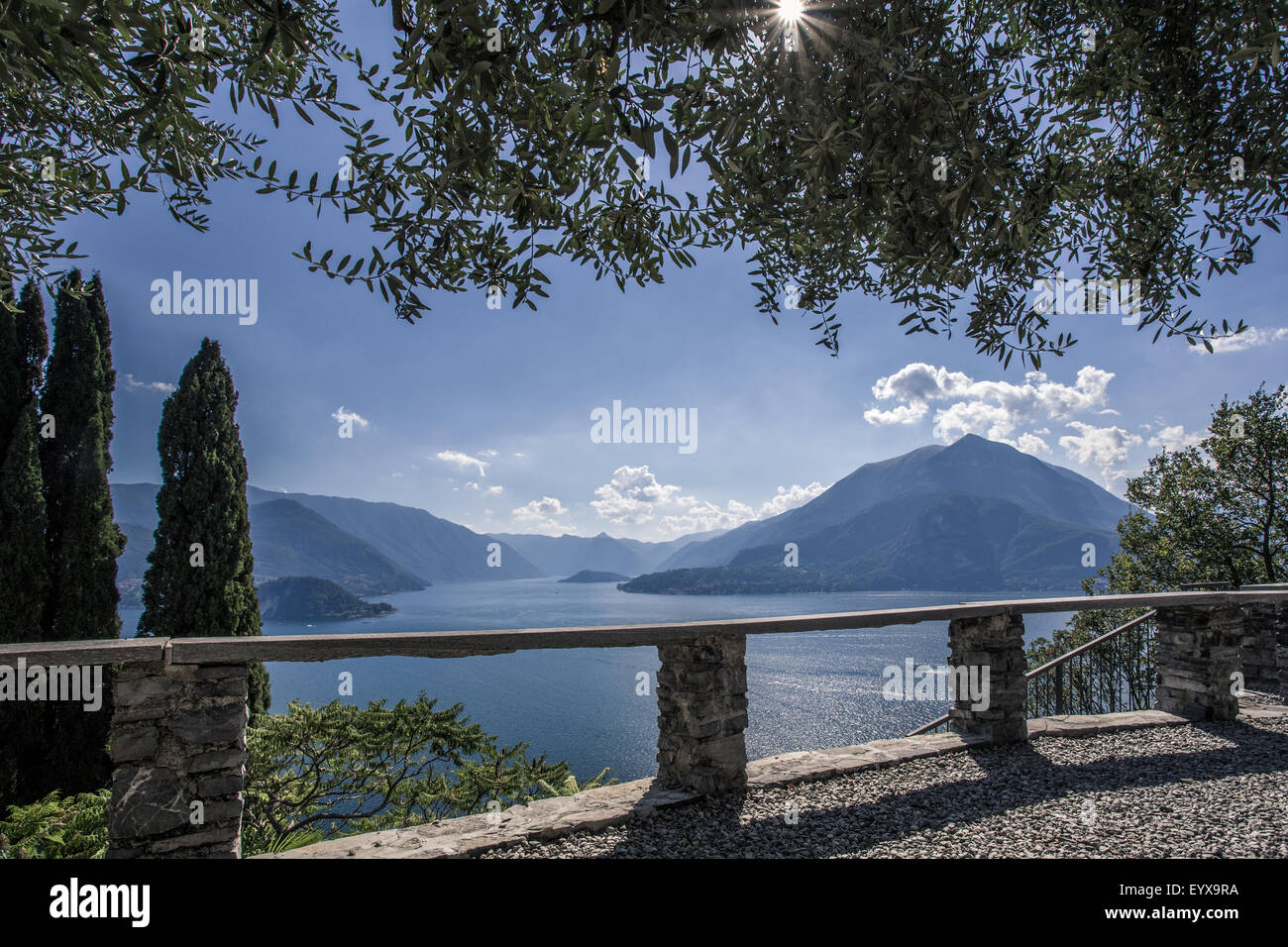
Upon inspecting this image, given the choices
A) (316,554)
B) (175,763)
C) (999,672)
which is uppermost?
(175,763)

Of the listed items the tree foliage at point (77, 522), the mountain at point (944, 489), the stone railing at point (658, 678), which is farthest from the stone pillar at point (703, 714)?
the mountain at point (944, 489)

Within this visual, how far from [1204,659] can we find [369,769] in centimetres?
1130

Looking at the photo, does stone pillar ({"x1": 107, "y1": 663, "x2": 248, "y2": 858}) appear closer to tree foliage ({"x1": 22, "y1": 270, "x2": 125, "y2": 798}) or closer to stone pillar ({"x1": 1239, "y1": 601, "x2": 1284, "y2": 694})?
tree foliage ({"x1": 22, "y1": 270, "x2": 125, "y2": 798})

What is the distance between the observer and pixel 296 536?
98625 millimetres

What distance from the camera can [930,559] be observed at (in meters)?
94.8

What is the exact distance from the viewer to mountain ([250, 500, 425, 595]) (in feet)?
294

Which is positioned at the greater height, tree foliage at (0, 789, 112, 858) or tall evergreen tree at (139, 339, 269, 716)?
tall evergreen tree at (139, 339, 269, 716)

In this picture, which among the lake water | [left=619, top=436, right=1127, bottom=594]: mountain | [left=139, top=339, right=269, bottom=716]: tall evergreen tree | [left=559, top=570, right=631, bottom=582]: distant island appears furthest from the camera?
[left=559, top=570, right=631, bottom=582]: distant island

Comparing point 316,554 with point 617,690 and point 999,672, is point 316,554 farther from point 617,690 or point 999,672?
point 999,672

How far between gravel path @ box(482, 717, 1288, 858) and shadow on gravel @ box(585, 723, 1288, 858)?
1cm

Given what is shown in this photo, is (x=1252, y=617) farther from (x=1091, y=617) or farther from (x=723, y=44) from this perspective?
(x=1091, y=617)

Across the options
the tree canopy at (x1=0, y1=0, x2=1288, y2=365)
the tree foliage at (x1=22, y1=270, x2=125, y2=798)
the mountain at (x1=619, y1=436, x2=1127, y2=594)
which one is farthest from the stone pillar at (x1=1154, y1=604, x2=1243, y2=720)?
the mountain at (x1=619, y1=436, x2=1127, y2=594)

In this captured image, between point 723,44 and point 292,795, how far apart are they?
33.2 feet

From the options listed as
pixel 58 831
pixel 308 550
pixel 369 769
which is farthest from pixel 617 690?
pixel 308 550
